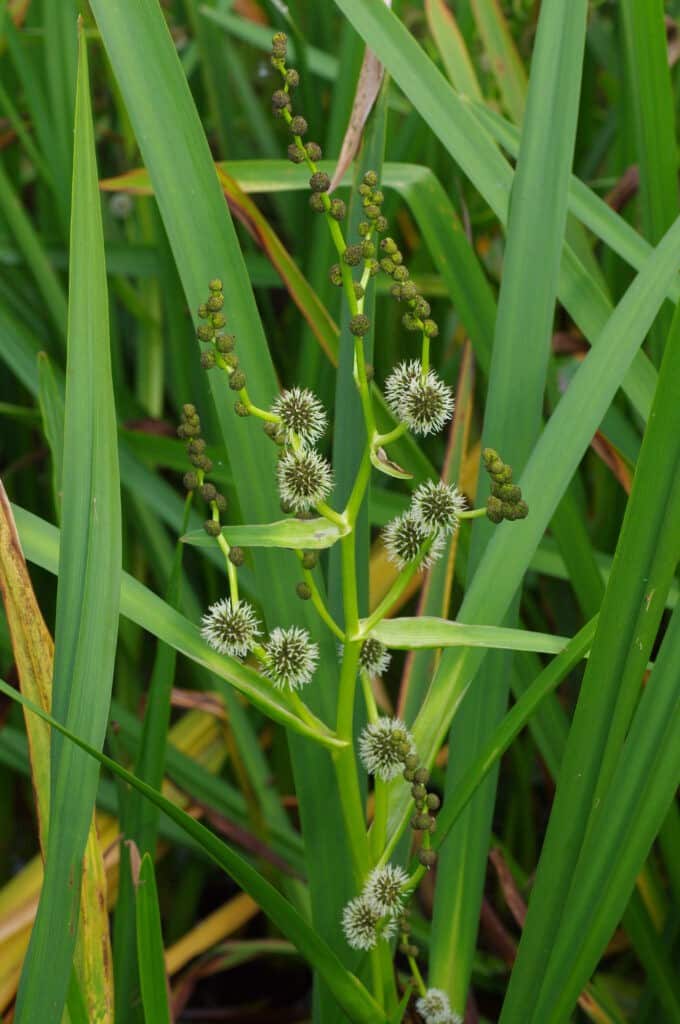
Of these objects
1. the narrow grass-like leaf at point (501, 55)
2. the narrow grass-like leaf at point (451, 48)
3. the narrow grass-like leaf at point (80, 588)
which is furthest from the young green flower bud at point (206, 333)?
the narrow grass-like leaf at point (501, 55)

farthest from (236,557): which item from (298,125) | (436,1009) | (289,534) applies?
(436,1009)

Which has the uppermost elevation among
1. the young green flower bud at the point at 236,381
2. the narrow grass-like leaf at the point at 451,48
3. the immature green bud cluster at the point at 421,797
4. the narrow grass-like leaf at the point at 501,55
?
the narrow grass-like leaf at the point at 501,55

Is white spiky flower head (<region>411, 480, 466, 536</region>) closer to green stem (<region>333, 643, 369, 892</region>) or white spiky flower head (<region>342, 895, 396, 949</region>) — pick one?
green stem (<region>333, 643, 369, 892</region>)

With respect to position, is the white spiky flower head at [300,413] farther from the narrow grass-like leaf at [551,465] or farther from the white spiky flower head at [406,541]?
the narrow grass-like leaf at [551,465]

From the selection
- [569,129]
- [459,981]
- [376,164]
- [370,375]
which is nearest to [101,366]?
[370,375]

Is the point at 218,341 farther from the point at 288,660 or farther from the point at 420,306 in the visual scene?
the point at 288,660

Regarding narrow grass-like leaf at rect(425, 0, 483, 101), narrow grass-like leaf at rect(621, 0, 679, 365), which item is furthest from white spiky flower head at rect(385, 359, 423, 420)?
narrow grass-like leaf at rect(425, 0, 483, 101)
